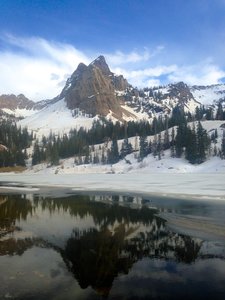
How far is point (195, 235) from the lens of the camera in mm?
22156

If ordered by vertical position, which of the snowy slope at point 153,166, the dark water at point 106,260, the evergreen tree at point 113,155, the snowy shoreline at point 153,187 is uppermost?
the evergreen tree at point 113,155

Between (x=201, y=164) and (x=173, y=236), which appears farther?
(x=201, y=164)

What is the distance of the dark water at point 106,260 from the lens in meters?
Result: 12.7

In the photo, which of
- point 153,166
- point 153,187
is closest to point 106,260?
point 153,187

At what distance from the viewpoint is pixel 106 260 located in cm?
1644

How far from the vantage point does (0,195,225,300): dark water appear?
12.7 m

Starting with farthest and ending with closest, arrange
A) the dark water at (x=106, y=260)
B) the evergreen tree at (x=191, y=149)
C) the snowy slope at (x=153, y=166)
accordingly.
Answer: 1. the evergreen tree at (x=191, y=149)
2. the snowy slope at (x=153, y=166)
3. the dark water at (x=106, y=260)

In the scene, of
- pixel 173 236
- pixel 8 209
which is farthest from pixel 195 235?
pixel 8 209

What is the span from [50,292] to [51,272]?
2294 mm

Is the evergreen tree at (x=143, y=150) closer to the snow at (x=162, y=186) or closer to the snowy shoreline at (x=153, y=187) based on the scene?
the snow at (x=162, y=186)

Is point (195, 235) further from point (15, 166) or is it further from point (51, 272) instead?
point (15, 166)

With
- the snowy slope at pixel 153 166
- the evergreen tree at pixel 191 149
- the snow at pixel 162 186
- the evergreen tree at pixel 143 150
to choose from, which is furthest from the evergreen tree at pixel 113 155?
the snow at pixel 162 186

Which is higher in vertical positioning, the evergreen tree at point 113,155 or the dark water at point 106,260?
the evergreen tree at point 113,155

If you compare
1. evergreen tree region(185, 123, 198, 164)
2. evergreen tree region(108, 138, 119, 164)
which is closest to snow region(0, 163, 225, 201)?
evergreen tree region(185, 123, 198, 164)
